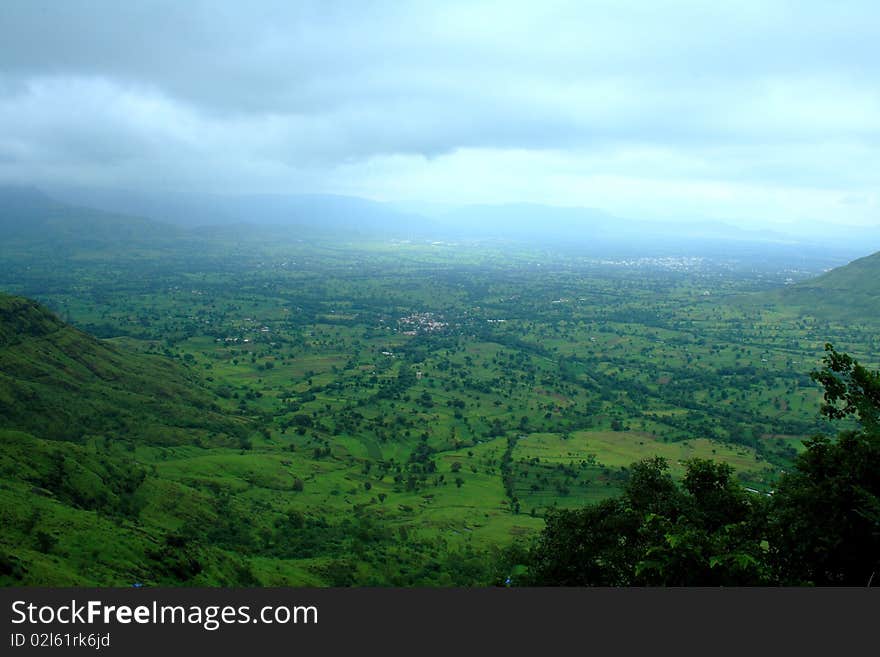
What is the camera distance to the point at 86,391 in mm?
78375

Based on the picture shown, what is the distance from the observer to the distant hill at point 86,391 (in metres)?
66.6

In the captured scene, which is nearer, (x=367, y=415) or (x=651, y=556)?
(x=651, y=556)

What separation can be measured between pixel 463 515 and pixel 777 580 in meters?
47.6

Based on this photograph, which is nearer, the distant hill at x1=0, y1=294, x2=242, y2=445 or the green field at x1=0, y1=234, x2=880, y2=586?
the green field at x1=0, y1=234, x2=880, y2=586

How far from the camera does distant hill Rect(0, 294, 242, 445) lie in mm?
66625

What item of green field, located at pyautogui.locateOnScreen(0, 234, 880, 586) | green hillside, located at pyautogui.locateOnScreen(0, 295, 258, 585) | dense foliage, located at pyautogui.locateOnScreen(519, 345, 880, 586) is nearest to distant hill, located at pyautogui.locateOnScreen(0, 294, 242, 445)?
green hillside, located at pyautogui.locateOnScreen(0, 295, 258, 585)

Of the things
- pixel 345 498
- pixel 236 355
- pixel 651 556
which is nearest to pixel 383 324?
pixel 236 355

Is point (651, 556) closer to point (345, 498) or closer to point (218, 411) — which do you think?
point (345, 498)

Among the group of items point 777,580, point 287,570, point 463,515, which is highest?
point 777,580

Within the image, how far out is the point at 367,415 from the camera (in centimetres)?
9800

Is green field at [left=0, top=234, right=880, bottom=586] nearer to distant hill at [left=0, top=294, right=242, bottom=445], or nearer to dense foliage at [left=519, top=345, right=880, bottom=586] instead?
distant hill at [left=0, top=294, right=242, bottom=445]

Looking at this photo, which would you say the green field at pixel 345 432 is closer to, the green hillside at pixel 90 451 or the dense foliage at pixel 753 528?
the green hillside at pixel 90 451

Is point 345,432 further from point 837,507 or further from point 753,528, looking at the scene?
point 837,507

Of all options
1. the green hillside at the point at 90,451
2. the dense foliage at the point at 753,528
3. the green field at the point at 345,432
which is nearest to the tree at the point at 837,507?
the dense foliage at the point at 753,528
